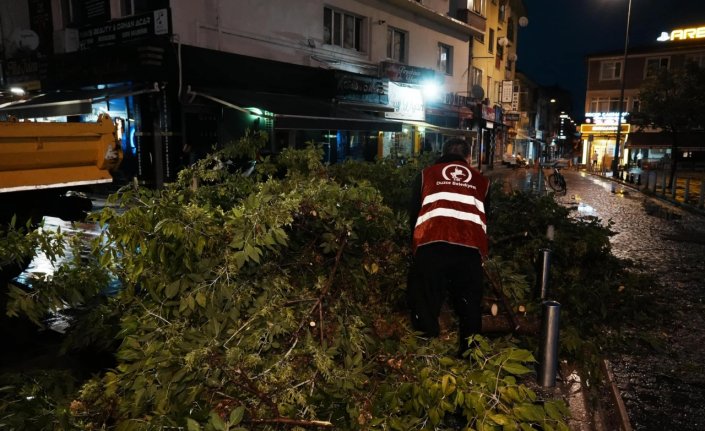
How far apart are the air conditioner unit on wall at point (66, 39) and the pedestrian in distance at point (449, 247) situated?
13.6 m

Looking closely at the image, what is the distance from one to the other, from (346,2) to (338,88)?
147 inches

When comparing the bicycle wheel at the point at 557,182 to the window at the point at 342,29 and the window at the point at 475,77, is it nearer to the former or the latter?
the window at the point at 342,29

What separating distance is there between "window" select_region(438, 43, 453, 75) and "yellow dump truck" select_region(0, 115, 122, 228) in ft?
67.6

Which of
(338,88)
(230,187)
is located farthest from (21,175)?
(338,88)

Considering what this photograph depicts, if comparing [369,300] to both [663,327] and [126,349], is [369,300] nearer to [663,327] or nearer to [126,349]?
[126,349]

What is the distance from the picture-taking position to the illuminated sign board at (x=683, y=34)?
45.8m

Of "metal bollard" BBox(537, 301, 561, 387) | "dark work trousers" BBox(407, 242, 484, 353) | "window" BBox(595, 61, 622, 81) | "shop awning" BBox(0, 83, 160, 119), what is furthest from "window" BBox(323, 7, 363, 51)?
"window" BBox(595, 61, 622, 81)

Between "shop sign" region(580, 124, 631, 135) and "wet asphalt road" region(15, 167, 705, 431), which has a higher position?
"shop sign" region(580, 124, 631, 135)

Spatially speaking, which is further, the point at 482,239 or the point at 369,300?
the point at 369,300

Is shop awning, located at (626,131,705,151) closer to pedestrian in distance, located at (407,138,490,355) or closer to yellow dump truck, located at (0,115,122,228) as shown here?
yellow dump truck, located at (0,115,122,228)

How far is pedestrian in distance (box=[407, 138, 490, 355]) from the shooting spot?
3863 mm

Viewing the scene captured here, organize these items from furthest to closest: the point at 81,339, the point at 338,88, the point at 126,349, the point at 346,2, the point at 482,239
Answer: the point at 346,2
the point at 338,88
the point at 81,339
the point at 482,239
the point at 126,349

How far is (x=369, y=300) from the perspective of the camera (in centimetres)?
448

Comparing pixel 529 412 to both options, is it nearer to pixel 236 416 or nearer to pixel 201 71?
pixel 236 416
